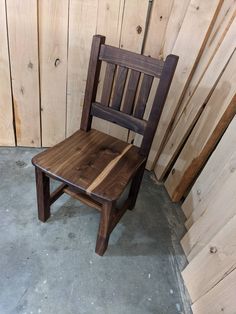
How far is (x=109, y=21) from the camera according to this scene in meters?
1.36

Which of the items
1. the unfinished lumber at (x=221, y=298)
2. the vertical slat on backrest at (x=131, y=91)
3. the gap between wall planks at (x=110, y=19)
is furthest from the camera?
the gap between wall planks at (x=110, y=19)

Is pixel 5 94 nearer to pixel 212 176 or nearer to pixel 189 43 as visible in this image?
pixel 189 43

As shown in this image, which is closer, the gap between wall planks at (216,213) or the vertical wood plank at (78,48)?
the gap between wall planks at (216,213)

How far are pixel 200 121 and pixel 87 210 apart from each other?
0.85 m

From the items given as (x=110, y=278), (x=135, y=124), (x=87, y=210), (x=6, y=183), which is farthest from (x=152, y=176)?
(x=6, y=183)

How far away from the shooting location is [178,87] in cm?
144

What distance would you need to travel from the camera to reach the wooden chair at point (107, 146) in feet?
3.42

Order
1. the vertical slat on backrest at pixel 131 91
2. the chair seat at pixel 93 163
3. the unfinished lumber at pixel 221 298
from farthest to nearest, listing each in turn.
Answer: the vertical slat on backrest at pixel 131 91
the chair seat at pixel 93 163
the unfinished lumber at pixel 221 298

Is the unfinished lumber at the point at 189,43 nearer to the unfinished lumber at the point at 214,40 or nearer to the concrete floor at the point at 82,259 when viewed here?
the unfinished lumber at the point at 214,40

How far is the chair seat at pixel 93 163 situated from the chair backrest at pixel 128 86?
0.11 metres

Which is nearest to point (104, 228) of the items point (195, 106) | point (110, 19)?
point (195, 106)

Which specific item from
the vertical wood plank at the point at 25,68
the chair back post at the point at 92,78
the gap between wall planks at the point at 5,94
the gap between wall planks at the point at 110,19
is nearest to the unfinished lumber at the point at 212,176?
the chair back post at the point at 92,78

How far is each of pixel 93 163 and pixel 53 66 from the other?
0.75 metres

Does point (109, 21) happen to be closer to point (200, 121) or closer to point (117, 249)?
point (200, 121)
